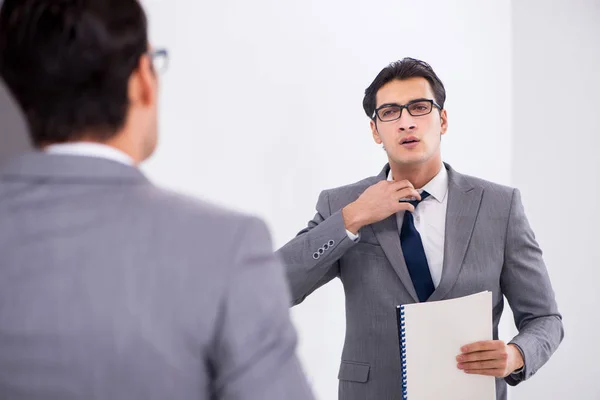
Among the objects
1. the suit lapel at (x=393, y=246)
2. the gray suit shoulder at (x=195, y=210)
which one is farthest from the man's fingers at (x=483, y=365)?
the gray suit shoulder at (x=195, y=210)

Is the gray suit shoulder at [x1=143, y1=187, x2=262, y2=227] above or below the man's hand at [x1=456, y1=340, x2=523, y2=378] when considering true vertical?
above

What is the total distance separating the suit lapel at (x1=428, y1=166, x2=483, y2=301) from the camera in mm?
1891

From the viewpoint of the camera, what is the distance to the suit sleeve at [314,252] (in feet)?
6.34

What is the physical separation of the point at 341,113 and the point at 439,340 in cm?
120

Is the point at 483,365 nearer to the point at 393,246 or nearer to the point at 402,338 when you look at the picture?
the point at 402,338

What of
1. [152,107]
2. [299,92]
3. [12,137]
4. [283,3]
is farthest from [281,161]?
[152,107]

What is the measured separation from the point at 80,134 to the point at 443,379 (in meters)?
1.22

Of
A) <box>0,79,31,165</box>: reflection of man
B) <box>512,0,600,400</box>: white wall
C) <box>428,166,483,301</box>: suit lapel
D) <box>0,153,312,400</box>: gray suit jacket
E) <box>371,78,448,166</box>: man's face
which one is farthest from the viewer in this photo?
<box>512,0,600,400</box>: white wall

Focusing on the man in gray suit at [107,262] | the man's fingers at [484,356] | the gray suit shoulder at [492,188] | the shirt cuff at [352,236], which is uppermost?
the man in gray suit at [107,262]

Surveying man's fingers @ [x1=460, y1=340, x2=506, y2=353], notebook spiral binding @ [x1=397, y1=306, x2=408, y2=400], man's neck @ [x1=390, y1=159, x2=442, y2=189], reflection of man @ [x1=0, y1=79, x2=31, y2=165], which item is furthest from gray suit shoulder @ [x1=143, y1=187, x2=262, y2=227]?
man's neck @ [x1=390, y1=159, x2=442, y2=189]

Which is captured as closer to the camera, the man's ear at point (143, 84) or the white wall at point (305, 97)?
the man's ear at point (143, 84)

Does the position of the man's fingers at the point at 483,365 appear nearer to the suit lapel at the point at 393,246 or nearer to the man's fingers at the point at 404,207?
the suit lapel at the point at 393,246

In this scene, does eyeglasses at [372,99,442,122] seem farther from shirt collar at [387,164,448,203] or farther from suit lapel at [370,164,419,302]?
suit lapel at [370,164,419,302]

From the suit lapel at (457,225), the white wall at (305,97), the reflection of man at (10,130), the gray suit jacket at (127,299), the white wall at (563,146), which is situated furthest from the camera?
the white wall at (563,146)
